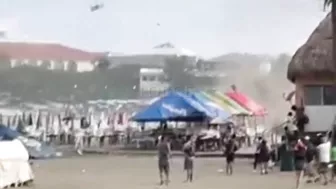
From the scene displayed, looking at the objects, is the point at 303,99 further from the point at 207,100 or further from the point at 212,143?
the point at 207,100

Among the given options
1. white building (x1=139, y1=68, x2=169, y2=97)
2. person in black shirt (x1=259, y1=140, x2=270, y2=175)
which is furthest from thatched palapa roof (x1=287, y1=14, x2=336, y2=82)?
white building (x1=139, y1=68, x2=169, y2=97)

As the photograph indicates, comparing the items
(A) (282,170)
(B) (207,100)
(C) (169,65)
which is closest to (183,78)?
(C) (169,65)

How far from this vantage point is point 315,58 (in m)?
44.9

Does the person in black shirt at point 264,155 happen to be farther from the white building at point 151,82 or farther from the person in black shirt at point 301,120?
the white building at point 151,82

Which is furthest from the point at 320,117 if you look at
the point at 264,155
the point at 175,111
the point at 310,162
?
the point at 310,162

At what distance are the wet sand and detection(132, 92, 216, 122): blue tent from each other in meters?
6.32

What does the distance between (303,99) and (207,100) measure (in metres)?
13.6

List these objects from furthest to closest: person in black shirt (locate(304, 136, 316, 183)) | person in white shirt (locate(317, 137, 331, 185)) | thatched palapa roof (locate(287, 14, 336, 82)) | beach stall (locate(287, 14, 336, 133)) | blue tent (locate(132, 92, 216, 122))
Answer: blue tent (locate(132, 92, 216, 122)) → beach stall (locate(287, 14, 336, 133)) → thatched palapa roof (locate(287, 14, 336, 82)) → person in black shirt (locate(304, 136, 316, 183)) → person in white shirt (locate(317, 137, 331, 185))

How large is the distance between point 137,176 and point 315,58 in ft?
42.3

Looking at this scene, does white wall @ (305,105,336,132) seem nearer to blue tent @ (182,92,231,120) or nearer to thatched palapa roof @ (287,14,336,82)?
thatched palapa roof @ (287,14,336,82)

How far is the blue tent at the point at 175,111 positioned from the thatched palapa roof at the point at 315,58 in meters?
9.21

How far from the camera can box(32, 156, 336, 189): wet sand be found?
102 feet

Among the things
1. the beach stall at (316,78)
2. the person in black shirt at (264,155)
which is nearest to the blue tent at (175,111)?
the beach stall at (316,78)

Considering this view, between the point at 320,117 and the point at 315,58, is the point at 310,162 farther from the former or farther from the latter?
the point at 320,117
